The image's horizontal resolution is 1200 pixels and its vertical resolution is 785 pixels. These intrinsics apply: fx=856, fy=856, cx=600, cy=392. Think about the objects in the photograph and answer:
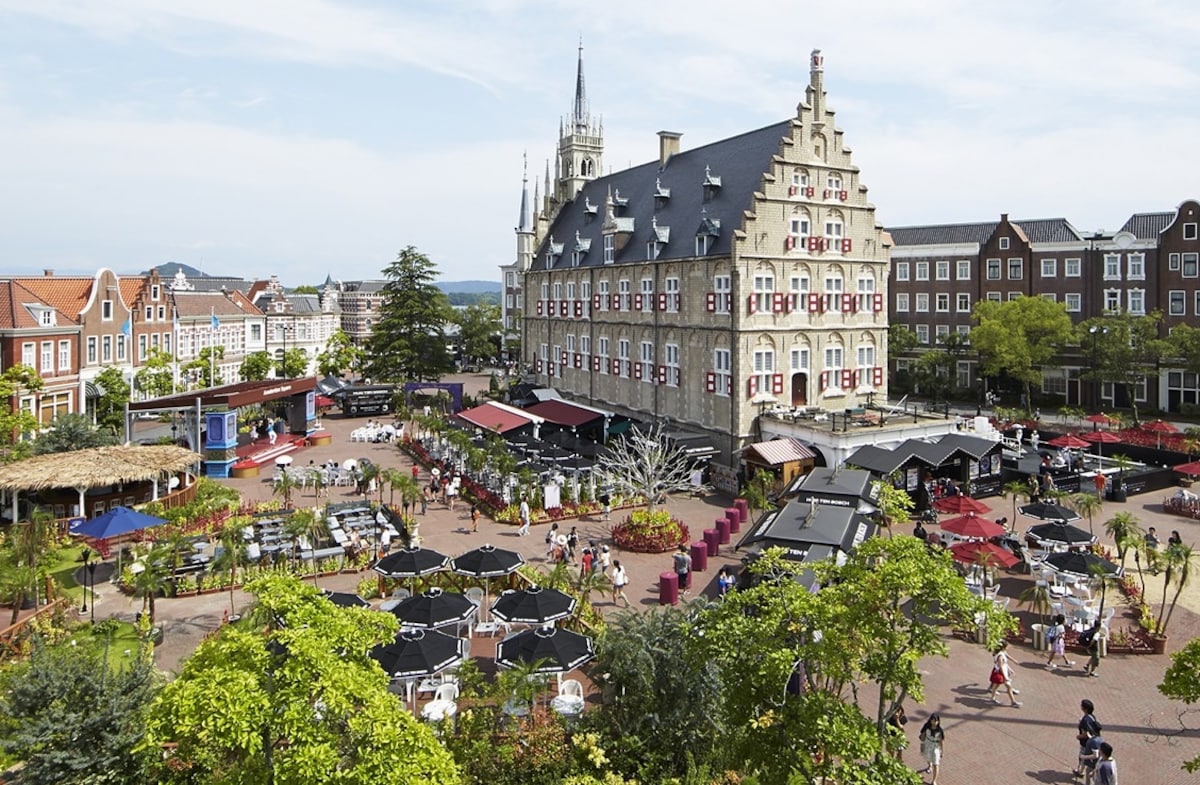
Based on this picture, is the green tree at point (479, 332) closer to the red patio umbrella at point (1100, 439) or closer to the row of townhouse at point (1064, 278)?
the row of townhouse at point (1064, 278)

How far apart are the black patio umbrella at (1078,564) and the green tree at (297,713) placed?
64.9 ft

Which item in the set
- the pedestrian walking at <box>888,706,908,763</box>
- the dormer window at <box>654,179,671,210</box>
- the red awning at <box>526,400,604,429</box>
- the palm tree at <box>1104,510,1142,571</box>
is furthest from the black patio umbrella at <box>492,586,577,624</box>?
the dormer window at <box>654,179,671,210</box>

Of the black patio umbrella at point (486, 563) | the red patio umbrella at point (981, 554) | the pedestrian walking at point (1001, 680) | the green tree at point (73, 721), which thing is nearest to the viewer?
the green tree at point (73, 721)

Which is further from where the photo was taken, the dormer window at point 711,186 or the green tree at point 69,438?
the dormer window at point 711,186

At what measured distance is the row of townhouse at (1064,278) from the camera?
194 feet

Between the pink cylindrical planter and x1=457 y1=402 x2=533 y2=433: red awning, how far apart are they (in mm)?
22298

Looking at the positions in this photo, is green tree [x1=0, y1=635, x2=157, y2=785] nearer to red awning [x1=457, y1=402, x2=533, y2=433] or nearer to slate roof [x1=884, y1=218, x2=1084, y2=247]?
red awning [x1=457, y1=402, x2=533, y2=433]

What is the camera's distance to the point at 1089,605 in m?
24.8

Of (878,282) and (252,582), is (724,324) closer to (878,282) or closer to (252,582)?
(878,282)

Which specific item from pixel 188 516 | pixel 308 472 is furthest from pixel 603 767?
pixel 308 472

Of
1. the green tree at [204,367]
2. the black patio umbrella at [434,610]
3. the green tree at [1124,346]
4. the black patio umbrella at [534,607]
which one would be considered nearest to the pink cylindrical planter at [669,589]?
the black patio umbrella at [534,607]

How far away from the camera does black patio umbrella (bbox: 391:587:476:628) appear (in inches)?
811

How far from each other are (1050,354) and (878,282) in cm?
2059

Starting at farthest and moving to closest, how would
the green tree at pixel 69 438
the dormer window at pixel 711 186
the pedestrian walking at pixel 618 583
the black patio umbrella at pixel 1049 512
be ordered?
the dormer window at pixel 711 186
the green tree at pixel 69 438
the black patio umbrella at pixel 1049 512
the pedestrian walking at pixel 618 583
